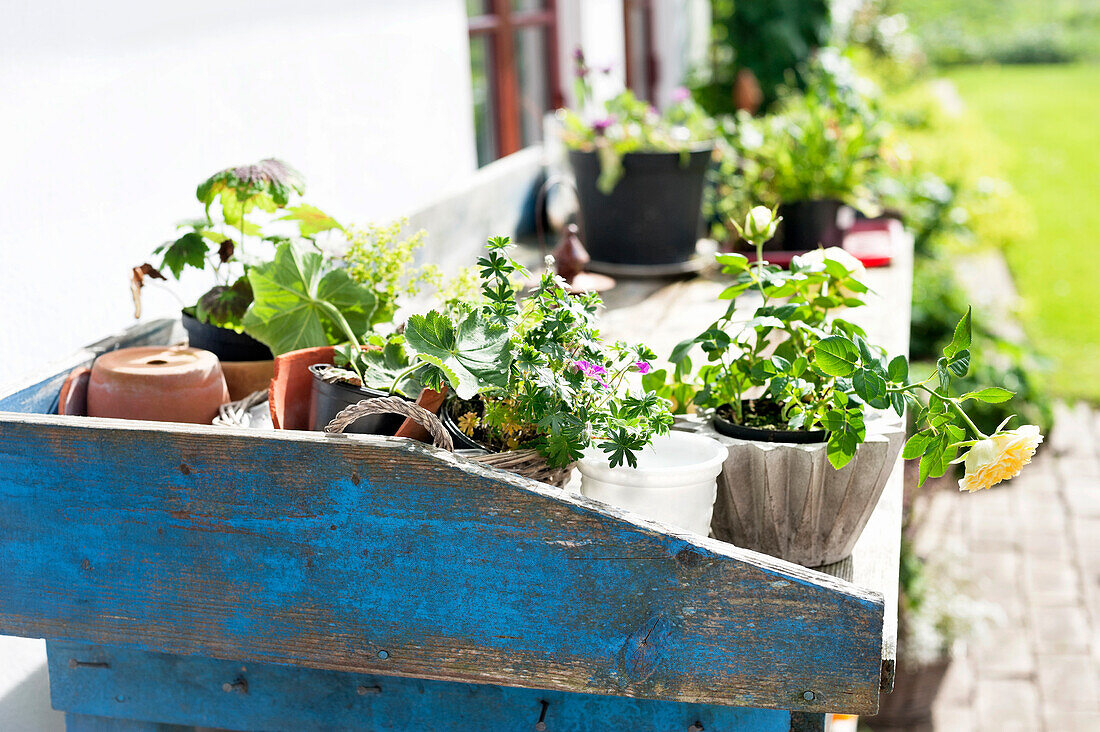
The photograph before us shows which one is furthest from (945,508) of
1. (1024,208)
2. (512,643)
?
(1024,208)

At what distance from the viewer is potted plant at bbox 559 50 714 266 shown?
6.45 ft

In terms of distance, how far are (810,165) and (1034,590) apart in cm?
192

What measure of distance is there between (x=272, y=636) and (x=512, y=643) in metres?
0.20

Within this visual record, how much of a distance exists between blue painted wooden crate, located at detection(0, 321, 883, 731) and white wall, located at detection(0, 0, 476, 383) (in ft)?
1.13

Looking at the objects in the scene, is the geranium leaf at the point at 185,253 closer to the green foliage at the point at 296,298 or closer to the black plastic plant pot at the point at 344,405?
the green foliage at the point at 296,298

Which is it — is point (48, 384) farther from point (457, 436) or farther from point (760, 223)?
point (760, 223)

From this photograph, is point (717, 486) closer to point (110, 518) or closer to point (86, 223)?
point (110, 518)

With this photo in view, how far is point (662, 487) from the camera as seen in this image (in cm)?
92

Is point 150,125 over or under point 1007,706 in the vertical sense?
over

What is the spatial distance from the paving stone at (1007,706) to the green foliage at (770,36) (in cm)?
245

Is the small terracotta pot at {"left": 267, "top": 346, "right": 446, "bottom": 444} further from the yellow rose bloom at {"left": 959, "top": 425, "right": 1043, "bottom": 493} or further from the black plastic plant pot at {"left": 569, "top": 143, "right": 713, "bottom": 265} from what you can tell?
the black plastic plant pot at {"left": 569, "top": 143, "right": 713, "bottom": 265}

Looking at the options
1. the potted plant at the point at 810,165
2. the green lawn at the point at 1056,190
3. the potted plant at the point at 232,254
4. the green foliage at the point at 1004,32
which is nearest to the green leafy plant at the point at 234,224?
the potted plant at the point at 232,254

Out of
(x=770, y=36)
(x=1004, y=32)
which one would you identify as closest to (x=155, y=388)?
(x=770, y=36)

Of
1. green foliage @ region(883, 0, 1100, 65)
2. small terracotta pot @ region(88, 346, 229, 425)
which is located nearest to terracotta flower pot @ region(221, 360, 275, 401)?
small terracotta pot @ region(88, 346, 229, 425)
